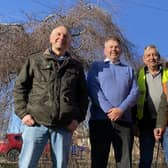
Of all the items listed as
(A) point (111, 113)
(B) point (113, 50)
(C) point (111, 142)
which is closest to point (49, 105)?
(A) point (111, 113)

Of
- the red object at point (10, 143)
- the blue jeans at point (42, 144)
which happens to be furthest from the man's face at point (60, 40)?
the red object at point (10, 143)

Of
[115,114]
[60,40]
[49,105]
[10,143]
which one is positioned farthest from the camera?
[10,143]

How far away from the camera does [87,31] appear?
10.2 metres

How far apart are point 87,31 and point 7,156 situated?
4.01 meters

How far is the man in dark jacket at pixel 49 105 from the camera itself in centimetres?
461

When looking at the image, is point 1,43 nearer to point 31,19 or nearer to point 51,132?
point 31,19

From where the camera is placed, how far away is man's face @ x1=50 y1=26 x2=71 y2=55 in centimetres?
484

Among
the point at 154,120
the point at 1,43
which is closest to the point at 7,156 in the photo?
the point at 1,43

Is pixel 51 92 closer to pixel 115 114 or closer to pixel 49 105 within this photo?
pixel 49 105

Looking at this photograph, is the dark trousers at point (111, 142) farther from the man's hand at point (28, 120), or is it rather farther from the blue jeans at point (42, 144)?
the man's hand at point (28, 120)

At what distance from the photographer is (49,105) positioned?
459 cm

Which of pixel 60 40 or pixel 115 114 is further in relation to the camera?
pixel 115 114

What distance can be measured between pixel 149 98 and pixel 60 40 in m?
1.49

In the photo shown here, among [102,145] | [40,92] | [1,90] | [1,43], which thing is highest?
[1,43]
